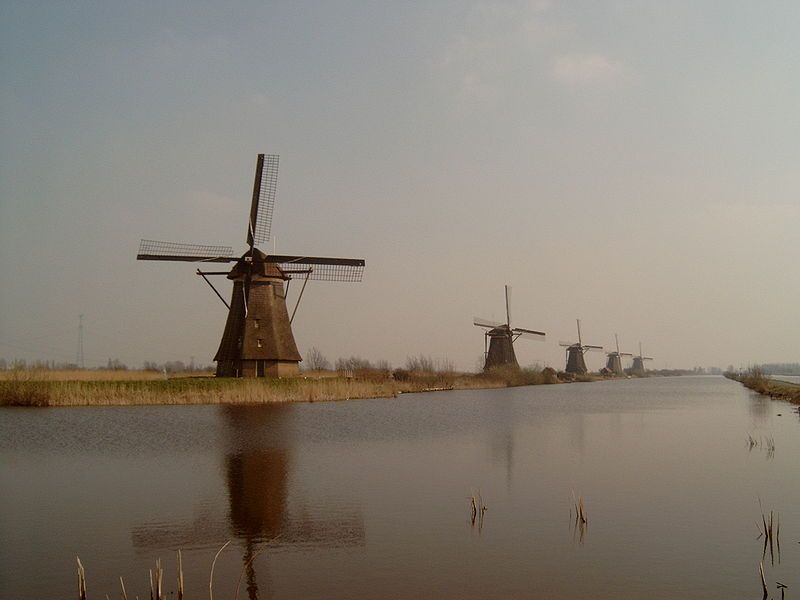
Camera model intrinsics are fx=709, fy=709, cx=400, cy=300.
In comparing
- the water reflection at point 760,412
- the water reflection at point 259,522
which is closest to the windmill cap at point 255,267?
the water reflection at point 259,522

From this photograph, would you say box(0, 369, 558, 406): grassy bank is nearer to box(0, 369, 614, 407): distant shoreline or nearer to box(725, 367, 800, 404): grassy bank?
box(0, 369, 614, 407): distant shoreline

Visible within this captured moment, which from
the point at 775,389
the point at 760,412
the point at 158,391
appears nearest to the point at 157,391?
the point at 158,391

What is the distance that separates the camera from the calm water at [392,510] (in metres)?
6.89

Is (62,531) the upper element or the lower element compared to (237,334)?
lower

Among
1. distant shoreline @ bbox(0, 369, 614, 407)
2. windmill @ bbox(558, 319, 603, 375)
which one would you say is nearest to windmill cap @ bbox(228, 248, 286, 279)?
distant shoreline @ bbox(0, 369, 614, 407)

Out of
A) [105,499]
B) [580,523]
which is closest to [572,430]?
[580,523]

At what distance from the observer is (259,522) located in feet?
30.4

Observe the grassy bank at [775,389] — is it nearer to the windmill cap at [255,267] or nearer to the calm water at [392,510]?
the calm water at [392,510]

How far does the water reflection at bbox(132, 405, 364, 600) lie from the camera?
8.20 m

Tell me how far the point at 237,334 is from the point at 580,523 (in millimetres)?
24635

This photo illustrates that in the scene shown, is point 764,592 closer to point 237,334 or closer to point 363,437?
point 363,437

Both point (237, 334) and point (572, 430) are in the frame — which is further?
point (237, 334)

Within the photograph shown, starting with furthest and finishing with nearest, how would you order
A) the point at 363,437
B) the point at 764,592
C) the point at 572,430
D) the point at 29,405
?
the point at 29,405, the point at 572,430, the point at 363,437, the point at 764,592

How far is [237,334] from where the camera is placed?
31.7 m
